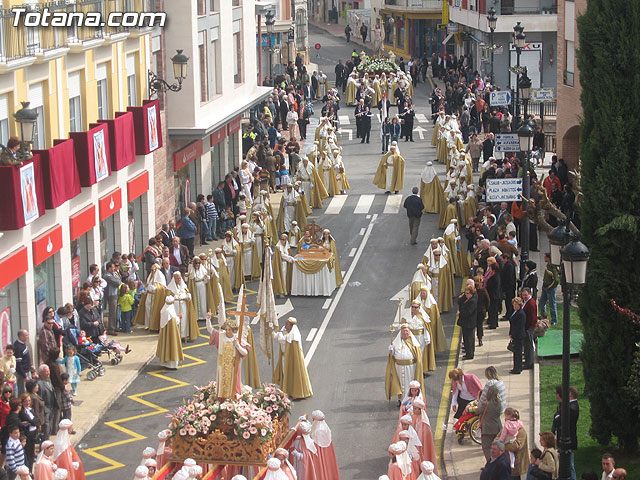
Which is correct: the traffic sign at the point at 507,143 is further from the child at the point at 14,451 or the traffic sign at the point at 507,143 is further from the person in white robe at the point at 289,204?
the child at the point at 14,451

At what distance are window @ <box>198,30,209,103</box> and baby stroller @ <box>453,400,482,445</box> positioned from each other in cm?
1805

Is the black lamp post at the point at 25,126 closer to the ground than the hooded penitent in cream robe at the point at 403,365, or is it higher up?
higher up

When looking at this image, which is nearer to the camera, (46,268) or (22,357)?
(22,357)

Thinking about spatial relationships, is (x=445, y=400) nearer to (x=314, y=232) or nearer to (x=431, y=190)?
(x=314, y=232)

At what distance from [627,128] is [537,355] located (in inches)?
287

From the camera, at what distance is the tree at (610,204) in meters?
17.9

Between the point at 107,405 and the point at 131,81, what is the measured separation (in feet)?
36.1

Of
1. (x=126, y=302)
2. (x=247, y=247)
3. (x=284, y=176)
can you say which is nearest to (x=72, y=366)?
(x=126, y=302)

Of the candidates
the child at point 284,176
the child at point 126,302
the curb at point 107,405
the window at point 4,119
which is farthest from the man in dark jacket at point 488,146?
the window at point 4,119

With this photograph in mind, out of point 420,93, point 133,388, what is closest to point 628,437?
point 133,388

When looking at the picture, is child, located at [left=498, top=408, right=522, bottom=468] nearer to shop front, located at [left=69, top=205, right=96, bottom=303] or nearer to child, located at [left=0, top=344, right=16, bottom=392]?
child, located at [left=0, top=344, right=16, bottom=392]

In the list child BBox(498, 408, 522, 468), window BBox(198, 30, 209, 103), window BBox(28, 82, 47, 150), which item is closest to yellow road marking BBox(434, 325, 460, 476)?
child BBox(498, 408, 522, 468)

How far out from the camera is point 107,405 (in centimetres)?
2270

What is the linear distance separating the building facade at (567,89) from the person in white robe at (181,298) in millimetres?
17764
